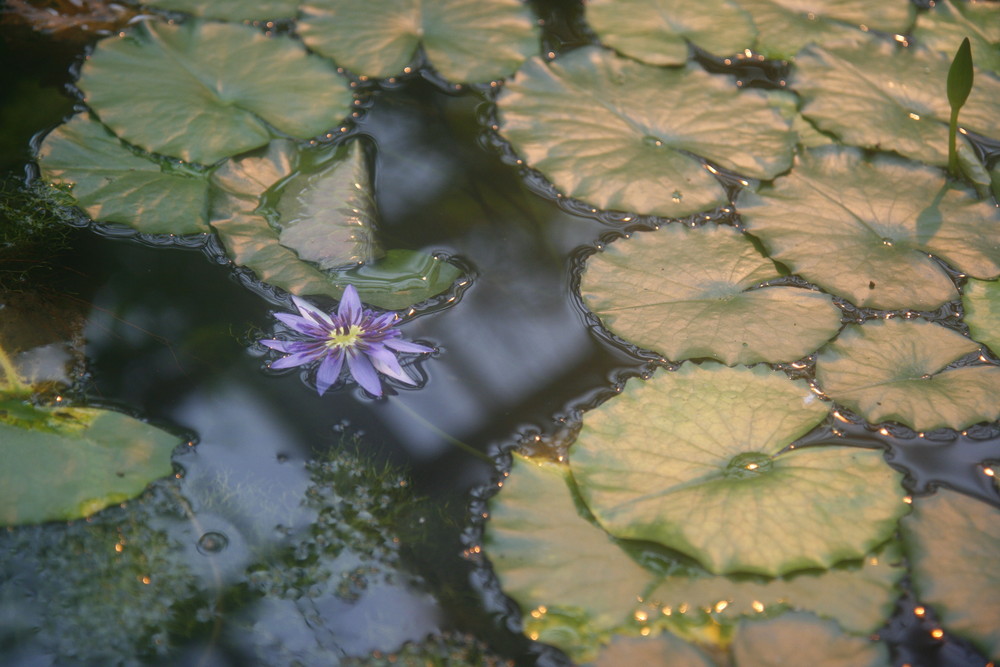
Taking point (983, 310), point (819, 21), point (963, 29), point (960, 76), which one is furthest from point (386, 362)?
point (963, 29)

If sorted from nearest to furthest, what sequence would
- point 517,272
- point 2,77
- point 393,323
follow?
point 393,323
point 517,272
point 2,77

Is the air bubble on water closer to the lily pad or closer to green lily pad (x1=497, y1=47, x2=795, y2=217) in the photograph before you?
the lily pad

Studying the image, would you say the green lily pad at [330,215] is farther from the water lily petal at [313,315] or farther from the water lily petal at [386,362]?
the water lily petal at [386,362]

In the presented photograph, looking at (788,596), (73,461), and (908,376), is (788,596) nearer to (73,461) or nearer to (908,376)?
(908,376)

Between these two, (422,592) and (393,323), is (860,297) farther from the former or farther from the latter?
(422,592)

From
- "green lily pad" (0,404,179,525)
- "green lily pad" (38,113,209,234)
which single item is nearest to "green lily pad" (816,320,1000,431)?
"green lily pad" (0,404,179,525)

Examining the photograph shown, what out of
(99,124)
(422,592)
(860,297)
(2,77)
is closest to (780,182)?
(860,297)
